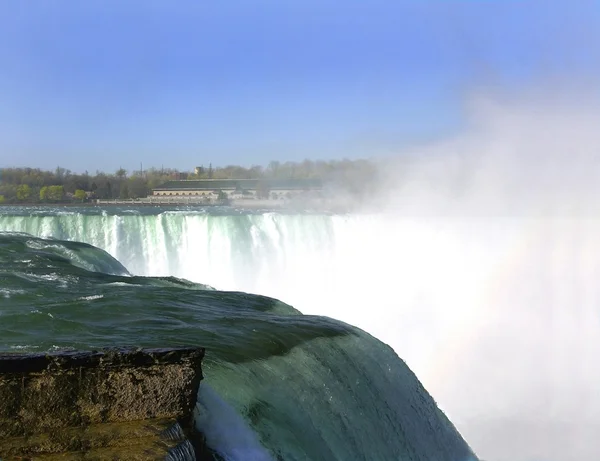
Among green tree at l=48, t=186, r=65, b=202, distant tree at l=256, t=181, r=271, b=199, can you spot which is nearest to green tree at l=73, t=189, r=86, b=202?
green tree at l=48, t=186, r=65, b=202

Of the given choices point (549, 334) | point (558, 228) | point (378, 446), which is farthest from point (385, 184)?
point (378, 446)

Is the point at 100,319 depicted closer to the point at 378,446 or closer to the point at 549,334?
the point at 378,446

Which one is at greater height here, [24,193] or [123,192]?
[123,192]

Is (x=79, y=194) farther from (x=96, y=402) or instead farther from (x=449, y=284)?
(x=96, y=402)

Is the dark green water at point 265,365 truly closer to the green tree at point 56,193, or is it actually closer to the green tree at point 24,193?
the green tree at point 24,193

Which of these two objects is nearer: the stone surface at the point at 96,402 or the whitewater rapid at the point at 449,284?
the stone surface at the point at 96,402

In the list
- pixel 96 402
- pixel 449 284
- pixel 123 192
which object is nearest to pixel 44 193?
pixel 123 192

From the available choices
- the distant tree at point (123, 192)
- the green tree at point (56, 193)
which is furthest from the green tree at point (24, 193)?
the distant tree at point (123, 192)
